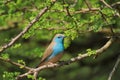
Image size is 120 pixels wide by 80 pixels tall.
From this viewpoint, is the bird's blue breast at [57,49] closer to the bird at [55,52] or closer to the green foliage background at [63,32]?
the bird at [55,52]

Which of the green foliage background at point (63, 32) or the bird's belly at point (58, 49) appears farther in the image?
the bird's belly at point (58, 49)

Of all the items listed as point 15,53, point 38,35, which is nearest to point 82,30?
point 38,35

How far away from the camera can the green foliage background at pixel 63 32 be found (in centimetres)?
815

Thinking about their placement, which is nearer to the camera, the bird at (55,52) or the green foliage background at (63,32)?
the green foliage background at (63,32)

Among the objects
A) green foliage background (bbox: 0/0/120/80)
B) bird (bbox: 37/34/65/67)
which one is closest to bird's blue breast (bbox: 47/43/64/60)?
bird (bbox: 37/34/65/67)

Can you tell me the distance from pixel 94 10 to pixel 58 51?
38.8 inches

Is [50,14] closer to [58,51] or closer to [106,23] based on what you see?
[58,51]

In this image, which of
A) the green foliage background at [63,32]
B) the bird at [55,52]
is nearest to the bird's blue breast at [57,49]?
the bird at [55,52]

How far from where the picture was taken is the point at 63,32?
346 inches

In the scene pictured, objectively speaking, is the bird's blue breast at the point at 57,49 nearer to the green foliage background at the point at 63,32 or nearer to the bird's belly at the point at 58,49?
the bird's belly at the point at 58,49

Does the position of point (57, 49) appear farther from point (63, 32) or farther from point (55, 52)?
point (63, 32)

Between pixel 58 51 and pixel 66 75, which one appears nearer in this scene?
pixel 58 51

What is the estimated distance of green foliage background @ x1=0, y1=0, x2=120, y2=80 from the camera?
26.7 feet

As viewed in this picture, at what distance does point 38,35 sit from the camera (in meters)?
9.80
